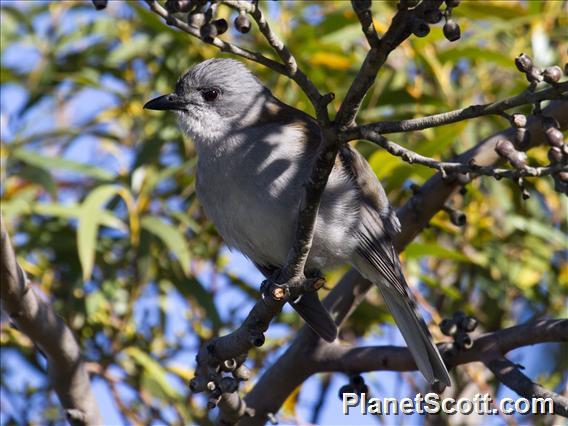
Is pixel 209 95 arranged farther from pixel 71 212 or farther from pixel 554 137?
pixel 554 137

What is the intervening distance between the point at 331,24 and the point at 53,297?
6.12ft

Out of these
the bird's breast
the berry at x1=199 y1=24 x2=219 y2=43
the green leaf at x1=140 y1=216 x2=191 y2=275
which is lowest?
the berry at x1=199 y1=24 x2=219 y2=43

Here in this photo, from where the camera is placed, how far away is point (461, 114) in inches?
81.9

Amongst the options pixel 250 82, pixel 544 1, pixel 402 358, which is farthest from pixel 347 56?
pixel 402 358

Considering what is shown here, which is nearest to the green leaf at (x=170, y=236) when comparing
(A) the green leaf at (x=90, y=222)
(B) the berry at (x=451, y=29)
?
(A) the green leaf at (x=90, y=222)

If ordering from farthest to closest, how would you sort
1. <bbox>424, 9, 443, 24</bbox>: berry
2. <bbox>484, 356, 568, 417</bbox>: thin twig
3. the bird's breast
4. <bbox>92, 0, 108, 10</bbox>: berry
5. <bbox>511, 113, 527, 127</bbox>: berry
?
the bird's breast < <bbox>484, 356, 568, 417</bbox>: thin twig < <bbox>511, 113, 527, 127</bbox>: berry < <bbox>92, 0, 108, 10</bbox>: berry < <bbox>424, 9, 443, 24</bbox>: berry

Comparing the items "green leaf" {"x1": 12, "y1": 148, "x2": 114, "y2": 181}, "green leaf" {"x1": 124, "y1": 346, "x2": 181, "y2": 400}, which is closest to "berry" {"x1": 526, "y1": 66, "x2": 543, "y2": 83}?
"green leaf" {"x1": 124, "y1": 346, "x2": 181, "y2": 400}

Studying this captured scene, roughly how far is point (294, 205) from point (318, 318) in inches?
17.3

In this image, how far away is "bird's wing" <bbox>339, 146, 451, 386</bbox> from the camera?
3529mm

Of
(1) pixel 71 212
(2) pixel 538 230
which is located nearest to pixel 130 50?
(1) pixel 71 212

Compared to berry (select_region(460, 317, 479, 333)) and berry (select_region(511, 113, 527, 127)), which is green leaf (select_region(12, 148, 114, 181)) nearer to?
berry (select_region(460, 317, 479, 333))

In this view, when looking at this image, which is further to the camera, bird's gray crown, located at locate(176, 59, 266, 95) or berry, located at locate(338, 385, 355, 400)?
bird's gray crown, located at locate(176, 59, 266, 95)

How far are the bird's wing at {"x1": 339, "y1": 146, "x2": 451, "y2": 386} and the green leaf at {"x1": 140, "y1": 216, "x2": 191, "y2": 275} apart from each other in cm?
82

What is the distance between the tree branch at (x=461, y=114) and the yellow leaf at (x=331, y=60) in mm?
2273
